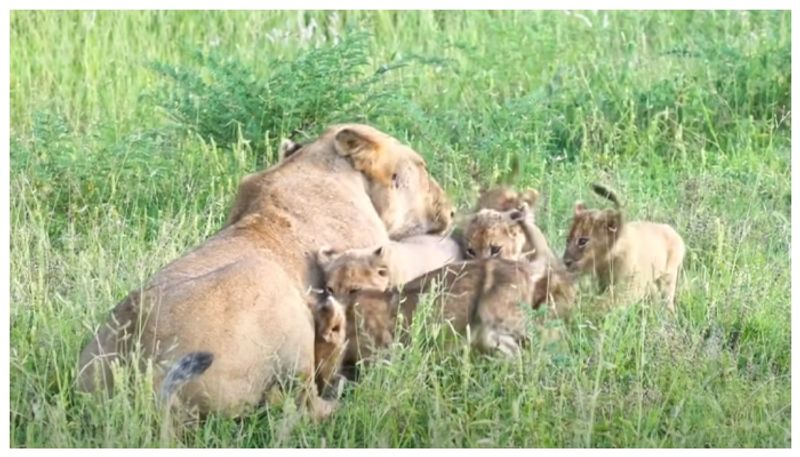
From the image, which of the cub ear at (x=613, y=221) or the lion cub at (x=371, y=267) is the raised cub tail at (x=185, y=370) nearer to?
the lion cub at (x=371, y=267)

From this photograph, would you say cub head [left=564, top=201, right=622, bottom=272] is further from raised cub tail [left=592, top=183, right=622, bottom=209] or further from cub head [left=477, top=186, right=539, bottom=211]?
cub head [left=477, top=186, right=539, bottom=211]

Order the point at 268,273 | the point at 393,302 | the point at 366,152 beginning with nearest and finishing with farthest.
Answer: the point at 268,273 → the point at 393,302 → the point at 366,152

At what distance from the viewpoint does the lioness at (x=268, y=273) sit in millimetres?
5895

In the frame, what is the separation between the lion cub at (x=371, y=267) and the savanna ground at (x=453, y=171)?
29 cm

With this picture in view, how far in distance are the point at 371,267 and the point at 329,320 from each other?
0.35m

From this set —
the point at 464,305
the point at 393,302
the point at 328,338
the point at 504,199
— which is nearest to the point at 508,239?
the point at 504,199

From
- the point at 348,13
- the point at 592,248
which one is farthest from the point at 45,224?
the point at 348,13

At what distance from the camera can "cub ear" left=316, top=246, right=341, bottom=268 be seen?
255 inches

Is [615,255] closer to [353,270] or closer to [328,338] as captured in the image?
[353,270]

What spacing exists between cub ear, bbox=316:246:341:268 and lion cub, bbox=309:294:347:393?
136 mm

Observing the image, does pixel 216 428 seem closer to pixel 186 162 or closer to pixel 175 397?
pixel 175 397

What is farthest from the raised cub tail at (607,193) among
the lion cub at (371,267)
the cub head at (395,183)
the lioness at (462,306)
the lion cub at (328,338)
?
the lion cub at (328,338)

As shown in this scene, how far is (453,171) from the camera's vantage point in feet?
28.8

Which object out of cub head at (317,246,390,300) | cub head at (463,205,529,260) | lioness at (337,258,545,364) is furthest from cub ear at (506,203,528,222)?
cub head at (317,246,390,300)
